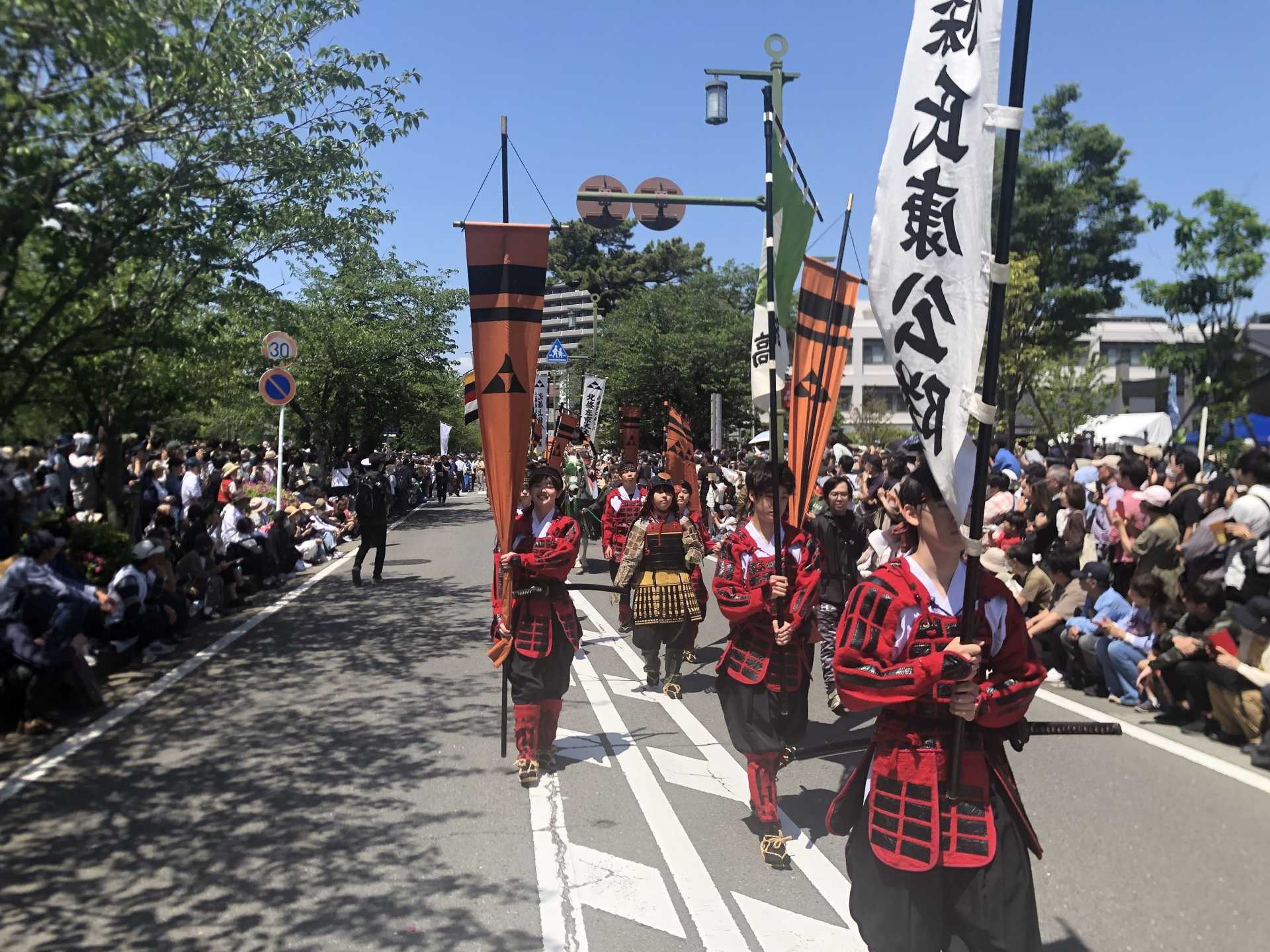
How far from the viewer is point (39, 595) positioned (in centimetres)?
693

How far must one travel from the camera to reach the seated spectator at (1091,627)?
815 centimetres

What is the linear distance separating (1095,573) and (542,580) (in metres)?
5.21

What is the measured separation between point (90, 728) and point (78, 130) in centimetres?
418

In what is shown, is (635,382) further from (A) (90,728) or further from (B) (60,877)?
(B) (60,877)

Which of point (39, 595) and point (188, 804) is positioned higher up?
point (39, 595)

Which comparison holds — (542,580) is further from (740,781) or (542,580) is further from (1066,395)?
(1066,395)

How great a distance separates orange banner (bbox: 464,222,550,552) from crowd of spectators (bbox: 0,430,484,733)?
3467 millimetres

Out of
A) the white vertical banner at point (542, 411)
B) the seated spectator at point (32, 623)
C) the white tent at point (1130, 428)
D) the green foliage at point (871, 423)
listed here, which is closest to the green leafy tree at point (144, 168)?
the seated spectator at point (32, 623)

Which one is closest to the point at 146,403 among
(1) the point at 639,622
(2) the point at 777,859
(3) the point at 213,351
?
(3) the point at 213,351

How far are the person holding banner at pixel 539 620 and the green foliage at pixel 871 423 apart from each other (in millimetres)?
44223

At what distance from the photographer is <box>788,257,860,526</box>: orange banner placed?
4949 millimetres

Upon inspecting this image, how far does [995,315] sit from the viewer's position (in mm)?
2803

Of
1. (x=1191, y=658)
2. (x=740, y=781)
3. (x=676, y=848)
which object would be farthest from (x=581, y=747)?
(x=1191, y=658)

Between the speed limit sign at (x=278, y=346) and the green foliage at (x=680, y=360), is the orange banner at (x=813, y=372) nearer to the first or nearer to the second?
the speed limit sign at (x=278, y=346)
